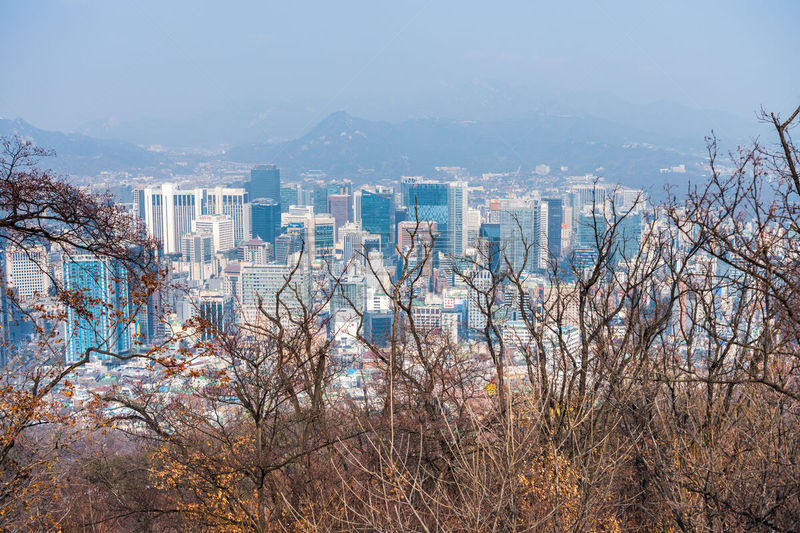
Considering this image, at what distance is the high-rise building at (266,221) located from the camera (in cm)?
6046

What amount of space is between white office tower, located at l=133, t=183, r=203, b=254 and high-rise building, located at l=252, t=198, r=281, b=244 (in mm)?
5847

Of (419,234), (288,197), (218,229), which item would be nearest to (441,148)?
(288,197)

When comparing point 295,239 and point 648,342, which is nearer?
point 648,342

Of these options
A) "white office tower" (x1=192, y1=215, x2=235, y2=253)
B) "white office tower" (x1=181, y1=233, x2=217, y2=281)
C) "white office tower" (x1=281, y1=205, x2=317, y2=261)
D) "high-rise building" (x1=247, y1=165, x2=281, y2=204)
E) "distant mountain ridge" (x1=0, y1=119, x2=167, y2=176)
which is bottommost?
"white office tower" (x1=181, y1=233, x2=217, y2=281)

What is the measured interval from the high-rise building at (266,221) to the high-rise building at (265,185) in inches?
365

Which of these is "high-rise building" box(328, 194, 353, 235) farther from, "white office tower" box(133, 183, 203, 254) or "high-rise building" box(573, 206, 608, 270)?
"high-rise building" box(573, 206, 608, 270)

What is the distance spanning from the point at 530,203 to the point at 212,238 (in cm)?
2657

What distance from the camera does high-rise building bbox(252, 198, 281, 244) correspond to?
60.5 metres

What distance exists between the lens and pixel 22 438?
12.1 feet

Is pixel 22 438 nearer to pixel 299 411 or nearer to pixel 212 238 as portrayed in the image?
pixel 299 411

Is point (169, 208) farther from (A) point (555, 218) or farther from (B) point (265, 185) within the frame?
→ (A) point (555, 218)

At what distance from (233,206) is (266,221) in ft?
20.2

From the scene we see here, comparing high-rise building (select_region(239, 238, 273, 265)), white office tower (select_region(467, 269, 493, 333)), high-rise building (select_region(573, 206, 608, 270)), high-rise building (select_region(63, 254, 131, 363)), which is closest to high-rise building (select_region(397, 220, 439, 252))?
white office tower (select_region(467, 269, 493, 333))

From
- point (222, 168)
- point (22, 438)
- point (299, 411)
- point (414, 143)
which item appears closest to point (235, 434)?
point (299, 411)
